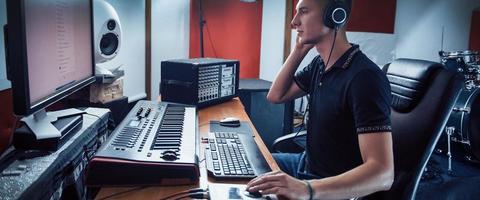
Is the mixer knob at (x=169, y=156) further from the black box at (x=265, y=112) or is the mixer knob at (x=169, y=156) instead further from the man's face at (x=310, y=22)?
the black box at (x=265, y=112)

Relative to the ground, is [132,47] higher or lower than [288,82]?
higher

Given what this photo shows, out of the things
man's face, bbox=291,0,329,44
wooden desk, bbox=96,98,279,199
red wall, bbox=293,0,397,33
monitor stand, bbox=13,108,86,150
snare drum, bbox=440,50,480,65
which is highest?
red wall, bbox=293,0,397,33

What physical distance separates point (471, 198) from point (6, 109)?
111 inches

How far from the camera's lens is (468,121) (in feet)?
10.6

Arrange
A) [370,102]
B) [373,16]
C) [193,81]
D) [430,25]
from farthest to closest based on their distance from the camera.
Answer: [430,25], [373,16], [193,81], [370,102]

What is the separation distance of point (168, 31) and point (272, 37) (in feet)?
3.00

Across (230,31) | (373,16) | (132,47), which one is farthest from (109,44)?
(373,16)

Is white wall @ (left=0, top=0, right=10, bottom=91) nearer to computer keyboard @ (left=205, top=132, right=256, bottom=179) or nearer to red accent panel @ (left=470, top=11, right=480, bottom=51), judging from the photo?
computer keyboard @ (left=205, top=132, right=256, bottom=179)

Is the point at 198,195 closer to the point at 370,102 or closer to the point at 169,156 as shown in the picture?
the point at 169,156

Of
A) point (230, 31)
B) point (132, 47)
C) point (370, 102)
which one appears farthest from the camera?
point (230, 31)

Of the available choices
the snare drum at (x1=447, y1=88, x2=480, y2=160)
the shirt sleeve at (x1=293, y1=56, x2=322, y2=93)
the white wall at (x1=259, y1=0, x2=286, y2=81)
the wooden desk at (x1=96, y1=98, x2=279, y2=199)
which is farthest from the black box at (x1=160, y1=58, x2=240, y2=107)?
the snare drum at (x1=447, y1=88, x2=480, y2=160)

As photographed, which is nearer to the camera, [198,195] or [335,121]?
[198,195]

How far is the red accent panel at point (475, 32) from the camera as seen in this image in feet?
12.7

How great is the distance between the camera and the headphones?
1.34 m
